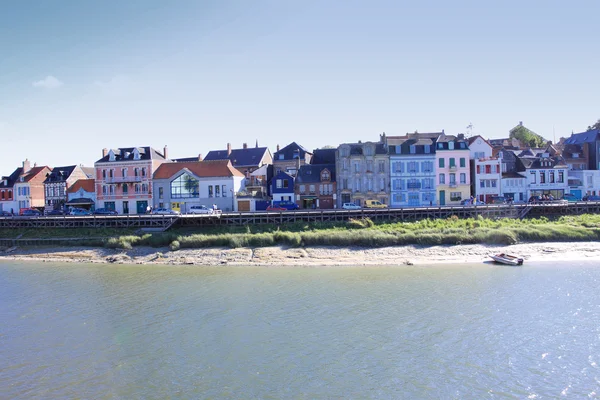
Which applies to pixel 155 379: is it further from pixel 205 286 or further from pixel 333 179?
pixel 333 179

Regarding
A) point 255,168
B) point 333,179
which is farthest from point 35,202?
point 333,179

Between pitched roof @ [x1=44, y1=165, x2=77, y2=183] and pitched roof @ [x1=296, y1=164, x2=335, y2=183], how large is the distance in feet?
121

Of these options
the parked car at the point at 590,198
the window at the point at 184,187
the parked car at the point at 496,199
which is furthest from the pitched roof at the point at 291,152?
the parked car at the point at 590,198

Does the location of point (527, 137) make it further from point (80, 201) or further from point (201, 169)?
point (80, 201)

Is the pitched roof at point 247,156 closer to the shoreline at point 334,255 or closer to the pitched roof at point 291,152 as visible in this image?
the pitched roof at point 291,152

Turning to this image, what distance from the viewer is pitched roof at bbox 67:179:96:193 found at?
2552 inches

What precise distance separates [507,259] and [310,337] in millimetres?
19560

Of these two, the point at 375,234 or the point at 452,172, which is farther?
the point at 452,172

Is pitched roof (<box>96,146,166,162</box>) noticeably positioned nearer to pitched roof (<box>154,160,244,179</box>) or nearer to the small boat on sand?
pitched roof (<box>154,160,244,179</box>)

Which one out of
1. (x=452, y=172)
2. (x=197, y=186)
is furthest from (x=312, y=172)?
(x=452, y=172)

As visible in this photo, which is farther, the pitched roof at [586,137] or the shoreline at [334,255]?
the pitched roof at [586,137]

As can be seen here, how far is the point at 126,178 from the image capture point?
6128 centimetres

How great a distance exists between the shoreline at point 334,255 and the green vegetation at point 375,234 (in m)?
0.86

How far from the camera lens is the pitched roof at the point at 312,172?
58.3m
